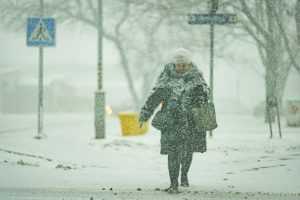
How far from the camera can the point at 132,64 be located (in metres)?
41.6

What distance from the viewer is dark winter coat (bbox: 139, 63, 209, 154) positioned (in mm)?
7418

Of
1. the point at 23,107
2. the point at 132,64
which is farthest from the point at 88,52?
the point at 132,64

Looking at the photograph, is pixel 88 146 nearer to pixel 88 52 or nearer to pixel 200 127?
pixel 200 127

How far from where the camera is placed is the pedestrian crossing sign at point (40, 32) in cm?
1417

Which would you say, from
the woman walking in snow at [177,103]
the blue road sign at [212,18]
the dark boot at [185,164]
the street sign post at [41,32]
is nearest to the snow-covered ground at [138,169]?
the dark boot at [185,164]

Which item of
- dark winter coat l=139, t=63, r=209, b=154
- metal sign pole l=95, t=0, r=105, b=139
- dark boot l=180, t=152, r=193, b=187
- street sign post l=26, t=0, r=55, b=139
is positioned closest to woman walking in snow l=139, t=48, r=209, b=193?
dark winter coat l=139, t=63, r=209, b=154

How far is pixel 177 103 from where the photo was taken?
742 cm

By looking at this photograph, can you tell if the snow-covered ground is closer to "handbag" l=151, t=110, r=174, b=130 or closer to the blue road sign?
"handbag" l=151, t=110, r=174, b=130

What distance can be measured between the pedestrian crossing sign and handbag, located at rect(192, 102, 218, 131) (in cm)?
765

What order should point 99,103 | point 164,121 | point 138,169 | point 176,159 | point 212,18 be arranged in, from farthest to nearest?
1. point 99,103
2. point 212,18
3. point 138,169
4. point 176,159
5. point 164,121

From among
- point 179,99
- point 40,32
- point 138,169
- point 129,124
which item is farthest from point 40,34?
point 179,99

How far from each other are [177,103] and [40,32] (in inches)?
301

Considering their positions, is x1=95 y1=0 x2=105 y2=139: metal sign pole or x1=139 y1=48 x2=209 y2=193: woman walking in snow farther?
x1=95 y1=0 x2=105 y2=139: metal sign pole

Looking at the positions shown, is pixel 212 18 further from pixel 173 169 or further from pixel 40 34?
pixel 173 169
